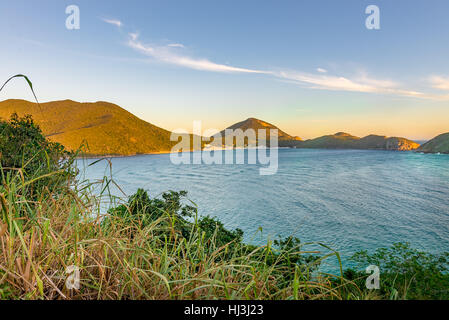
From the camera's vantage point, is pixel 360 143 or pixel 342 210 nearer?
pixel 342 210

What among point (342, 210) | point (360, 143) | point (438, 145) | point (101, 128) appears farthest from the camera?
point (360, 143)

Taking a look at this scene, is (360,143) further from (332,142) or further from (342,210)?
(342,210)

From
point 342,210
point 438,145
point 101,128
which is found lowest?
point 342,210

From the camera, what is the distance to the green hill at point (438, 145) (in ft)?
355

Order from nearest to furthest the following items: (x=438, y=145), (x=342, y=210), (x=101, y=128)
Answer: (x=342, y=210)
(x=101, y=128)
(x=438, y=145)

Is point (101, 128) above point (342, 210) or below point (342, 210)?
above

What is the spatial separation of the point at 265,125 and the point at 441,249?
162 meters

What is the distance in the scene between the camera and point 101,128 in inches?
2891

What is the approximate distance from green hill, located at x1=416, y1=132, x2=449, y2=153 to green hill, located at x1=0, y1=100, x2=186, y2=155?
11677 centimetres

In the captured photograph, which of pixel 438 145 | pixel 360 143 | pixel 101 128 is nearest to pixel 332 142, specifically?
pixel 360 143

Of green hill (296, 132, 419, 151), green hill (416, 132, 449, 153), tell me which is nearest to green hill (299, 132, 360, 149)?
green hill (296, 132, 419, 151)

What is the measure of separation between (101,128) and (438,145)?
13686 cm
